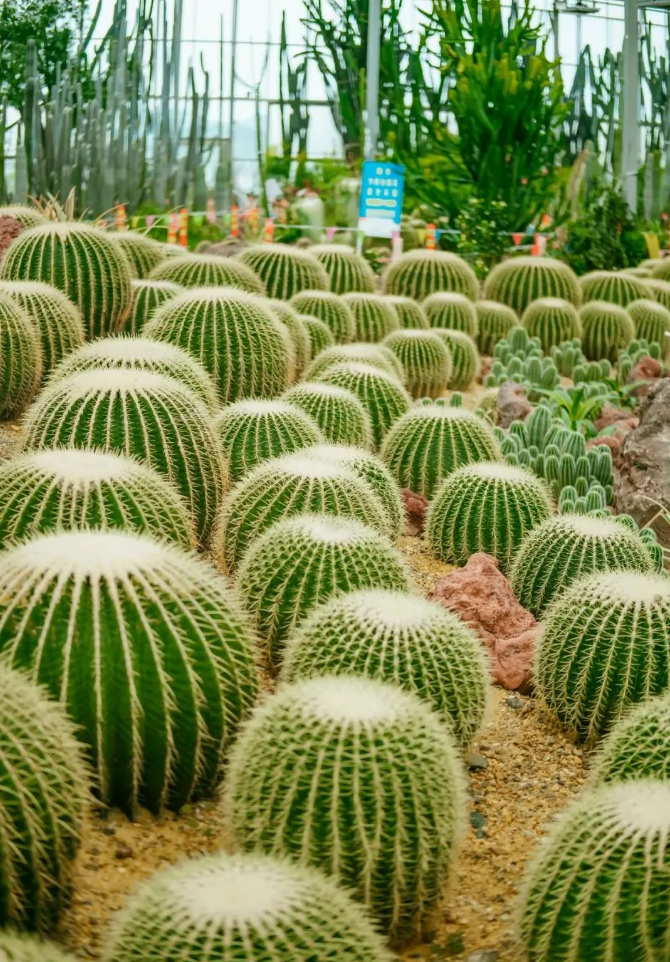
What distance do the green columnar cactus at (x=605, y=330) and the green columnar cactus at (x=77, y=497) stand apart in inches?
315

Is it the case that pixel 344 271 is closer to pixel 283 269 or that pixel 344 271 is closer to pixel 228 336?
pixel 283 269

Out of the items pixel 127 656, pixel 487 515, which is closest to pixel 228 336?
pixel 487 515

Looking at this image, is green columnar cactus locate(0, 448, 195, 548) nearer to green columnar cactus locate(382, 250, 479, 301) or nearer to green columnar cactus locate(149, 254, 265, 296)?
green columnar cactus locate(149, 254, 265, 296)

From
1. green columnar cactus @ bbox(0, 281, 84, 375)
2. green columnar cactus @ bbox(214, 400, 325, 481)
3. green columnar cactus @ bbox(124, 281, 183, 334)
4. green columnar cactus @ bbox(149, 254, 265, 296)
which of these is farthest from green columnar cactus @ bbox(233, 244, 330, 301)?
green columnar cactus @ bbox(214, 400, 325, 481)

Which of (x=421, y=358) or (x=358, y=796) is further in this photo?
(x=421, y=358)

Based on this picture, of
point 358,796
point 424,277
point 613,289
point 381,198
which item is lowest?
point 358,796

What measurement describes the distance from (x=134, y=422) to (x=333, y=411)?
171 cm

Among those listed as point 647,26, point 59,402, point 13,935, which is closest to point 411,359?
point 59,402

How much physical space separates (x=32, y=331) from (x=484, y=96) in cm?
1010

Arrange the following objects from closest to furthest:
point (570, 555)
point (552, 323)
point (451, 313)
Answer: point (570, 555) < point (451, 313) < point (552, 323)

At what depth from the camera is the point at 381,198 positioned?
482 inches

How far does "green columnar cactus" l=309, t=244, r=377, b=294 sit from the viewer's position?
34.7 ft

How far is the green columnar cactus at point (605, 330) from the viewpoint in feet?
37.5

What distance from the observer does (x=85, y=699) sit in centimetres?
305
